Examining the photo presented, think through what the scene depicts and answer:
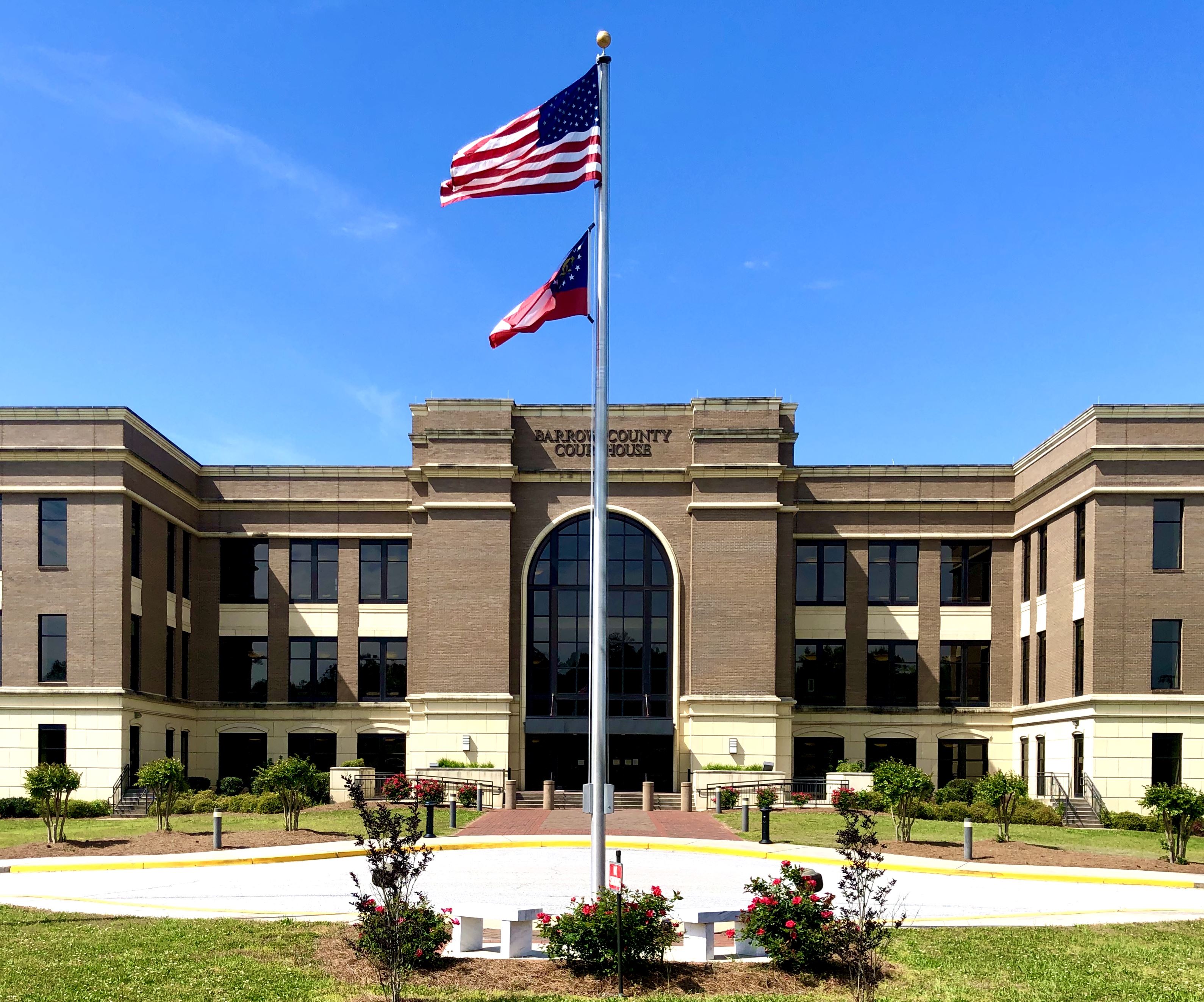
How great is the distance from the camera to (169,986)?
13.0 meters

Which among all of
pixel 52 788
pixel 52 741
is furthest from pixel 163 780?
pixel 52 741

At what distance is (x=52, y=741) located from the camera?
138 feet

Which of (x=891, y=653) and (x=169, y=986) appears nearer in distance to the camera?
(x=169, y=986)

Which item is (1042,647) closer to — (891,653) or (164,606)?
(891,653)

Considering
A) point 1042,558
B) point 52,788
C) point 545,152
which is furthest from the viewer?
point 1042,558

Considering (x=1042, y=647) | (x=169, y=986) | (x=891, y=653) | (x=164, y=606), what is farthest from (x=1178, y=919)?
(x=164, y=606)

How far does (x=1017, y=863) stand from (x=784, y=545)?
2369 cm

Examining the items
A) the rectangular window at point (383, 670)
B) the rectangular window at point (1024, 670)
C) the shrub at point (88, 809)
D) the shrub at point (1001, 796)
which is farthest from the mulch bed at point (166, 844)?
the rectangular window at point (1024, 670)

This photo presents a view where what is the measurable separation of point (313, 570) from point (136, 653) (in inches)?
375

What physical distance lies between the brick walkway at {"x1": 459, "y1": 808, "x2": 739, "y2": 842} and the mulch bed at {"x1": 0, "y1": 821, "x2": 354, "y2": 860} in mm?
4612

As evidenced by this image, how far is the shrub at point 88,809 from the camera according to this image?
39250mm

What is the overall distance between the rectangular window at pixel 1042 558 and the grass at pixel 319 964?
99.6ft

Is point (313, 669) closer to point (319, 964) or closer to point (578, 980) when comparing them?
point (319, 964)

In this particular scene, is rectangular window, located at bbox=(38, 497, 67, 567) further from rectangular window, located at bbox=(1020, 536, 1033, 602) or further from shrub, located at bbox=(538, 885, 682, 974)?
rectangular window, located at bbox=(1020, 536, 1033, 602)
